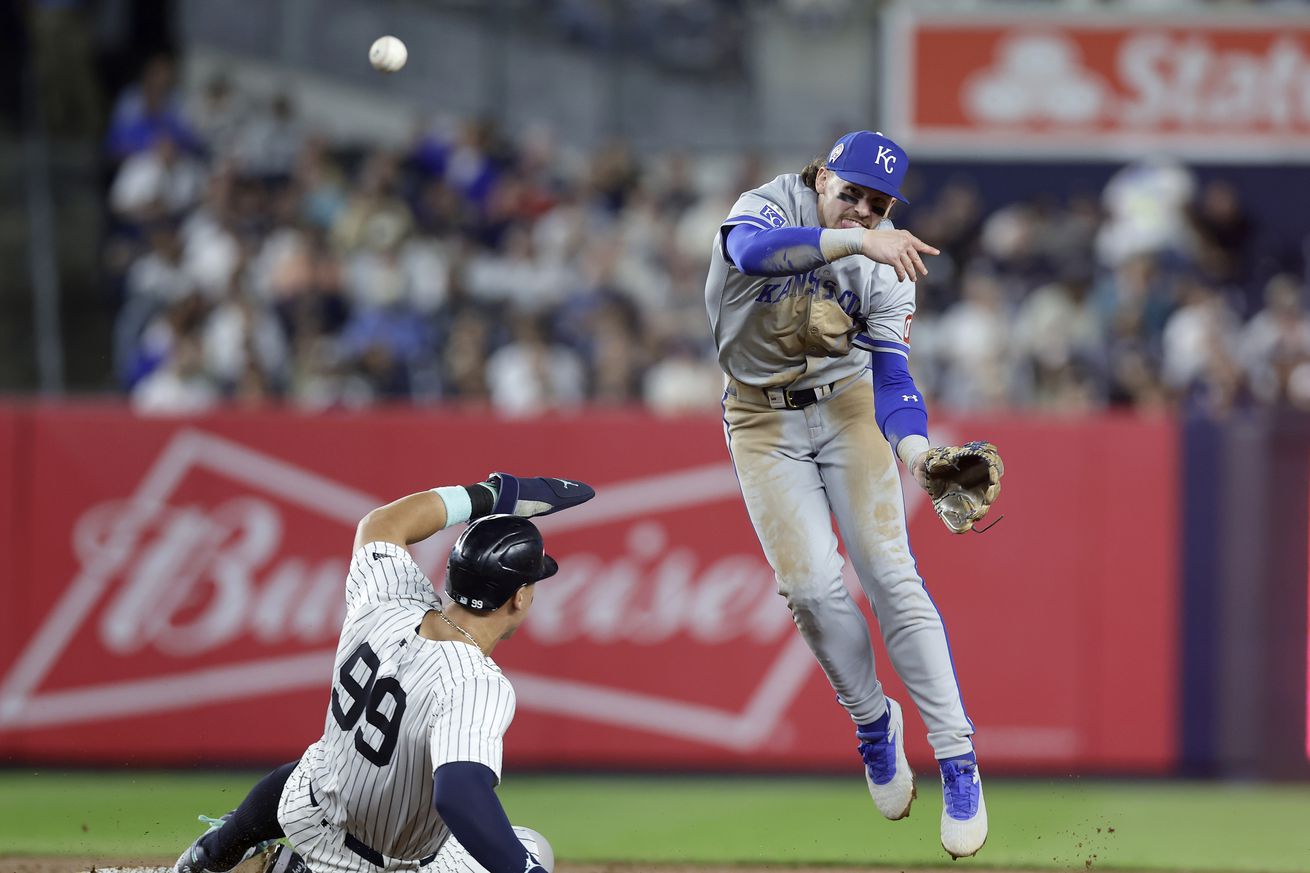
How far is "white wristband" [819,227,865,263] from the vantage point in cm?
494

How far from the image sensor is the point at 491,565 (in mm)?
4914

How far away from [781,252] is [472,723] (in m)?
1.56

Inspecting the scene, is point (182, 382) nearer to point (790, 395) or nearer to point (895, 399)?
point (790, 395)

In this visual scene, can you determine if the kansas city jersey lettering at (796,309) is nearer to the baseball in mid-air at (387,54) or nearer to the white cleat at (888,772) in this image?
the white cleat at (888,772)

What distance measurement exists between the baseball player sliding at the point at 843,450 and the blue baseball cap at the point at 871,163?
0.04ft

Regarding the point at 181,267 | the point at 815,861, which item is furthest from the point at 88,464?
the point at 815,861

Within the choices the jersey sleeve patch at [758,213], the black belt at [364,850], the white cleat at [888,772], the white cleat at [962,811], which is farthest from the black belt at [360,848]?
the jersey sleeve patch at [758,213]

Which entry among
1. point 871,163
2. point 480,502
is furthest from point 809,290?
point 480,502

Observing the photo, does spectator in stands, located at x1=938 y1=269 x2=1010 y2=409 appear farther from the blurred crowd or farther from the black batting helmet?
the black batting helmet

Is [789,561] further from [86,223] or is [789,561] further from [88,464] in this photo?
[86,223]

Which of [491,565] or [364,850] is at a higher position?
[491,565]

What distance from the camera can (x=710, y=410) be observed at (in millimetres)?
10680

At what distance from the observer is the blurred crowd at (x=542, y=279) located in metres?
11.2

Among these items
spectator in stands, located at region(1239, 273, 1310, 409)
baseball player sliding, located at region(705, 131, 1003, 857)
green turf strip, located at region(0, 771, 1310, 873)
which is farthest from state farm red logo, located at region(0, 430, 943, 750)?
baseball player sliding, located at region(705, 131, 1003, 857)
